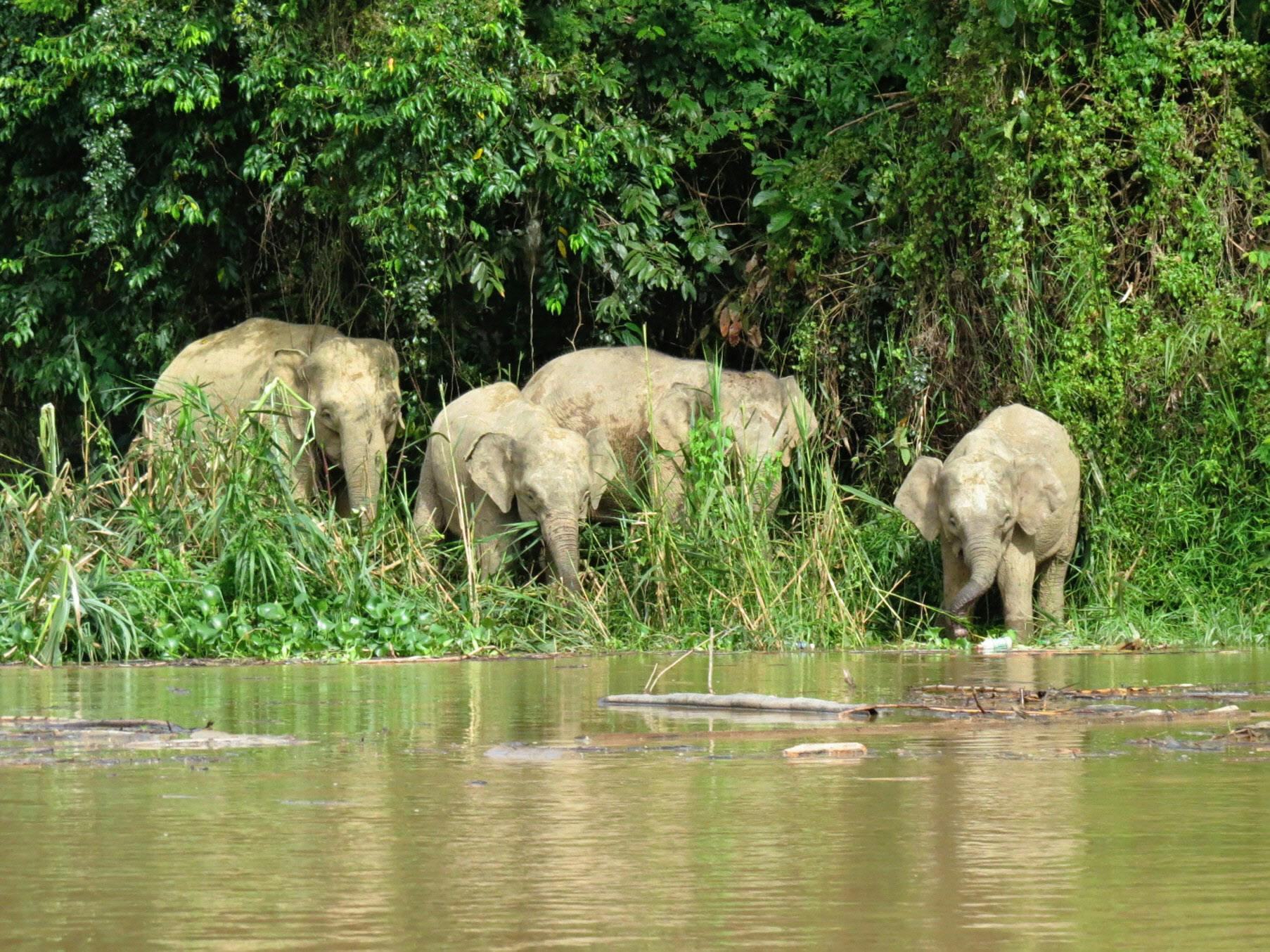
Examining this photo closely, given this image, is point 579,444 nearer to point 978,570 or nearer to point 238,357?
point 978,570

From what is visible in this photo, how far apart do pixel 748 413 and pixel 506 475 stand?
1803mm

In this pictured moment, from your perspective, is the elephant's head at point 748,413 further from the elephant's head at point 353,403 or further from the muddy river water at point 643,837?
the muddy river water at point 643,837

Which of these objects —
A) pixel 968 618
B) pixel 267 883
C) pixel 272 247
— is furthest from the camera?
pixel 272 247

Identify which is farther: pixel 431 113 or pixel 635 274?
pixel 635 274

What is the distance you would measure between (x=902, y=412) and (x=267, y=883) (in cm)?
1214

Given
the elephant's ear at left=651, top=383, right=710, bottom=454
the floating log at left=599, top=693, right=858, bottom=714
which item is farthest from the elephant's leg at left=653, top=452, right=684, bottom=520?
the floating log at left=599, top=693, right=858, bottom=714

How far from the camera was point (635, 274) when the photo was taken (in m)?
15.5

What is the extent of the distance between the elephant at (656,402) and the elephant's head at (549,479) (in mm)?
510

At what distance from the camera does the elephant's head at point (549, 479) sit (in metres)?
13.3

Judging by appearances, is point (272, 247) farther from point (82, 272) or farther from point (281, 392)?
point (281, 392)

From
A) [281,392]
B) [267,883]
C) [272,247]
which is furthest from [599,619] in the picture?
[267,883]

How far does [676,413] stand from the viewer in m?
14.4

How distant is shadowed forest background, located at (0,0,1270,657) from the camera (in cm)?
1333

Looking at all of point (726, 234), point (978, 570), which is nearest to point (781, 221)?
point (726, 234)
